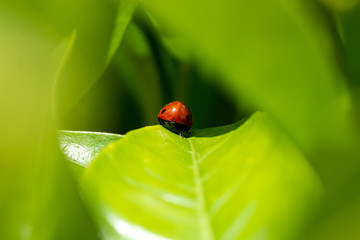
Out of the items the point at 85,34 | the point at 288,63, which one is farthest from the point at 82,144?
the point at 288,63

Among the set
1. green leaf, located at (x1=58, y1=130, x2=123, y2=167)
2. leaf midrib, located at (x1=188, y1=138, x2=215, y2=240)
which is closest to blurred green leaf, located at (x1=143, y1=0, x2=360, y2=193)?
leaf midrib, located at (x1=188, y1=138, x2=215, y2=240)

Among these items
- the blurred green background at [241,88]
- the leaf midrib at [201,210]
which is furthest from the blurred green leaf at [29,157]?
the leaf midrib at [201,210]

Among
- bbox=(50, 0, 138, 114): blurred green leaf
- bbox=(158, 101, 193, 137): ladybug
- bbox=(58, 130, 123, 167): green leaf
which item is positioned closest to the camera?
bbox=(50, 0, 138, 114): blurred green leaf

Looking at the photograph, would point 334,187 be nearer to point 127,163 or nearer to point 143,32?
point 127,163

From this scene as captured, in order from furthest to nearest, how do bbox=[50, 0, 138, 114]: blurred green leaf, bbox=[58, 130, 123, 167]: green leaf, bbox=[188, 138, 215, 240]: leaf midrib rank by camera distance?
bbox=[58, 130, 123, 167]: green leaf < bbox=[50, 0, 138, 114]: blurred green leaf < bbox=[188, 138, 215, 240]: leaf midrib

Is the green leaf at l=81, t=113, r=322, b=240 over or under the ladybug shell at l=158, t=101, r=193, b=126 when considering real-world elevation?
under

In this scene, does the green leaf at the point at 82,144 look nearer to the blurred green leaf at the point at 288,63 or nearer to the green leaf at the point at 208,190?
the green leaf at the point at 208,190

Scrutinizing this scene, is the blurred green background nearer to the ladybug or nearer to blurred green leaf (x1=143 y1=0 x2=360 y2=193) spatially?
blurred green leaf (x1=143 y1=0 x2=360 y2=193)

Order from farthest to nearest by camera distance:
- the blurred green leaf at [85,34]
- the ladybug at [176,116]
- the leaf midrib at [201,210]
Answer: the ladybug at [176,116], the blurred green leaf at [85,34], the leaf midrib at [201,210]
